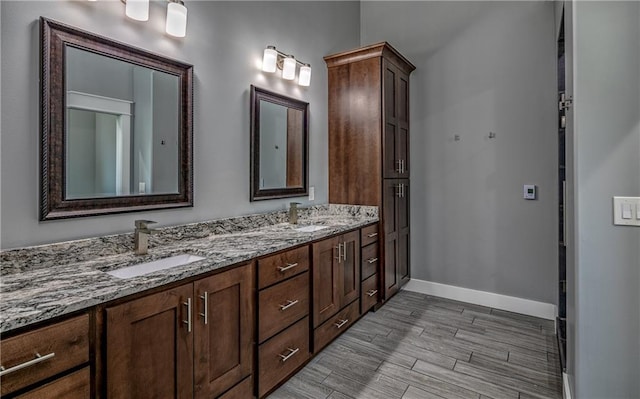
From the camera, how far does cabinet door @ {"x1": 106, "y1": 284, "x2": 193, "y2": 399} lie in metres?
1.17

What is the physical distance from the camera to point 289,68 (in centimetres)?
273

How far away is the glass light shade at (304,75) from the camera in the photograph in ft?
9.58

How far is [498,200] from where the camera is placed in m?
3.21

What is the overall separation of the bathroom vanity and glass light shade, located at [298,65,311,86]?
49.1 inches

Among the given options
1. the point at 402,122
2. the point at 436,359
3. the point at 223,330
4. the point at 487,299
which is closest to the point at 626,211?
the point at 436,359

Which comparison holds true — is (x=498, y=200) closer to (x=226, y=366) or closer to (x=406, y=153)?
(x=406, y=153)

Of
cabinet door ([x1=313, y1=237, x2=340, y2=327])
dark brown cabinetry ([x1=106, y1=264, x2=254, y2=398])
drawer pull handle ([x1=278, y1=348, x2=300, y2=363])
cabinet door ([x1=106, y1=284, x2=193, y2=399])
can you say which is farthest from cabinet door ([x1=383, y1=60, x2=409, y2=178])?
cabinet door ([x1=106, y1=284, x2=193, y2=399])

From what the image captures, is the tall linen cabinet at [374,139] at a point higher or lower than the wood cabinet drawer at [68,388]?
higher

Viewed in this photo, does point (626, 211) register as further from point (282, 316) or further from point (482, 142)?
point (482, 142)

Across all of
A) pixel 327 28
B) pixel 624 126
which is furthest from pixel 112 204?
pixel 327 28

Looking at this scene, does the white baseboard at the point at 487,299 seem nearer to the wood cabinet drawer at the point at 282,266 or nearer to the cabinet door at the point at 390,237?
the cabinet door at the point at 390,237

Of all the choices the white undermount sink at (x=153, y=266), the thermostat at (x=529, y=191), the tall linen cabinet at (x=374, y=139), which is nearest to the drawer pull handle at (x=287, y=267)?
the white undermount sink at (x=153, y=266)

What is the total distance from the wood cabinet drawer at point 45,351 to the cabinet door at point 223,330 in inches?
17.4

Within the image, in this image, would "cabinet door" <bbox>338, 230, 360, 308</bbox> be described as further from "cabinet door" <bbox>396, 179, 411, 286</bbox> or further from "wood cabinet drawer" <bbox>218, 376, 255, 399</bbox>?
"wood cabinet drawer" <bbox>218, 376, 255, 399</bbox>
